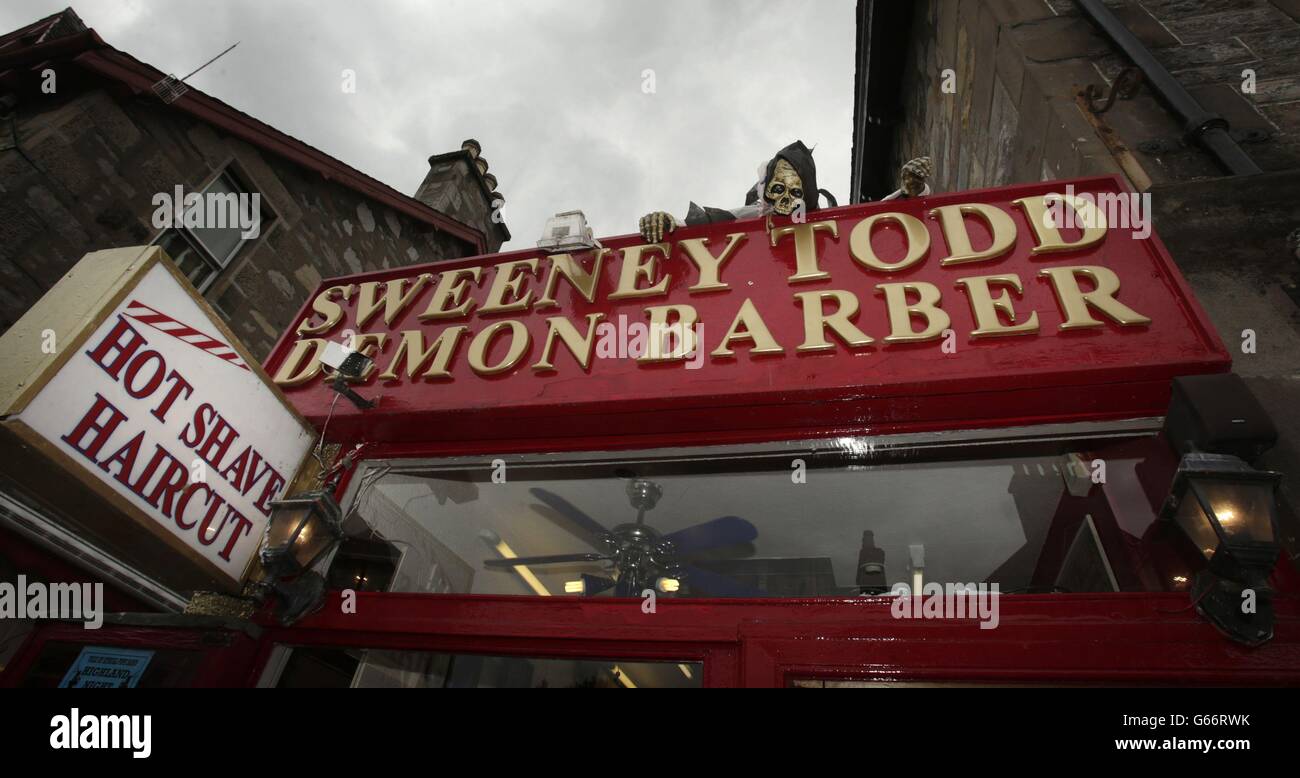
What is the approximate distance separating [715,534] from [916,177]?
103 inches

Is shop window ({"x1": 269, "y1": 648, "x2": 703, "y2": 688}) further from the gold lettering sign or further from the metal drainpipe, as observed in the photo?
the metal drainpipe

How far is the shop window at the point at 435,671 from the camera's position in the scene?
9.70 feet

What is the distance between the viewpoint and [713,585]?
3.09m

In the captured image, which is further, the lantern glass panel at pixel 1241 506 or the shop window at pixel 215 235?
the shop window at pixel 215 235

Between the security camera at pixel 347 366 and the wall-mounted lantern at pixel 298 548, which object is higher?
the security camera at pixel 347 366

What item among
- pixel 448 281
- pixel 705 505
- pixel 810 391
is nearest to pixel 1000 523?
pixel 810 391

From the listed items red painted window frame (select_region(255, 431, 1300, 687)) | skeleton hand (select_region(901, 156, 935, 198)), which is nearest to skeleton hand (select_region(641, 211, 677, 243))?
skeleton hand (select_region(901, 156, 935, 198))

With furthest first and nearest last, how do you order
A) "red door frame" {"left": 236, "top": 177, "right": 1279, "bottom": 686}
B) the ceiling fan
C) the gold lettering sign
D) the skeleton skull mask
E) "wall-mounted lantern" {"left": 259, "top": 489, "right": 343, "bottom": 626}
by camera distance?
the skeleton skull mask
the gold lettering sign
the ceiling fan
"wall-mounted lantern" {"left": 259, "top": 489, "right": 343, "bottom": 626}
"red door frame" {"left": 236, "top": 177, "right": 1279, "bottom": 686}

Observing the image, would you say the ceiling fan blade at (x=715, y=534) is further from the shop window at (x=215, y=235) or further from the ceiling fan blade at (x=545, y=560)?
the shop window at (x=215, y=235)

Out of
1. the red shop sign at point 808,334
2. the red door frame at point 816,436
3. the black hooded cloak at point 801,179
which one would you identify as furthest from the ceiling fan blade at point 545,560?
the black hooded cloak at point 801,179

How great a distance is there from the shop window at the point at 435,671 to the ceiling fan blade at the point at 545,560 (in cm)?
60

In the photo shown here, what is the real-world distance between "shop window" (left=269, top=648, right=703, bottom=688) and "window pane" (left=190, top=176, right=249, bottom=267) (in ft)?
25.1

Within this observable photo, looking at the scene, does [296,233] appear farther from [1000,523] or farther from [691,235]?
[1000,523]

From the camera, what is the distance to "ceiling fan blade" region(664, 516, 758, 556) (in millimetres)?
Answer: 3473
